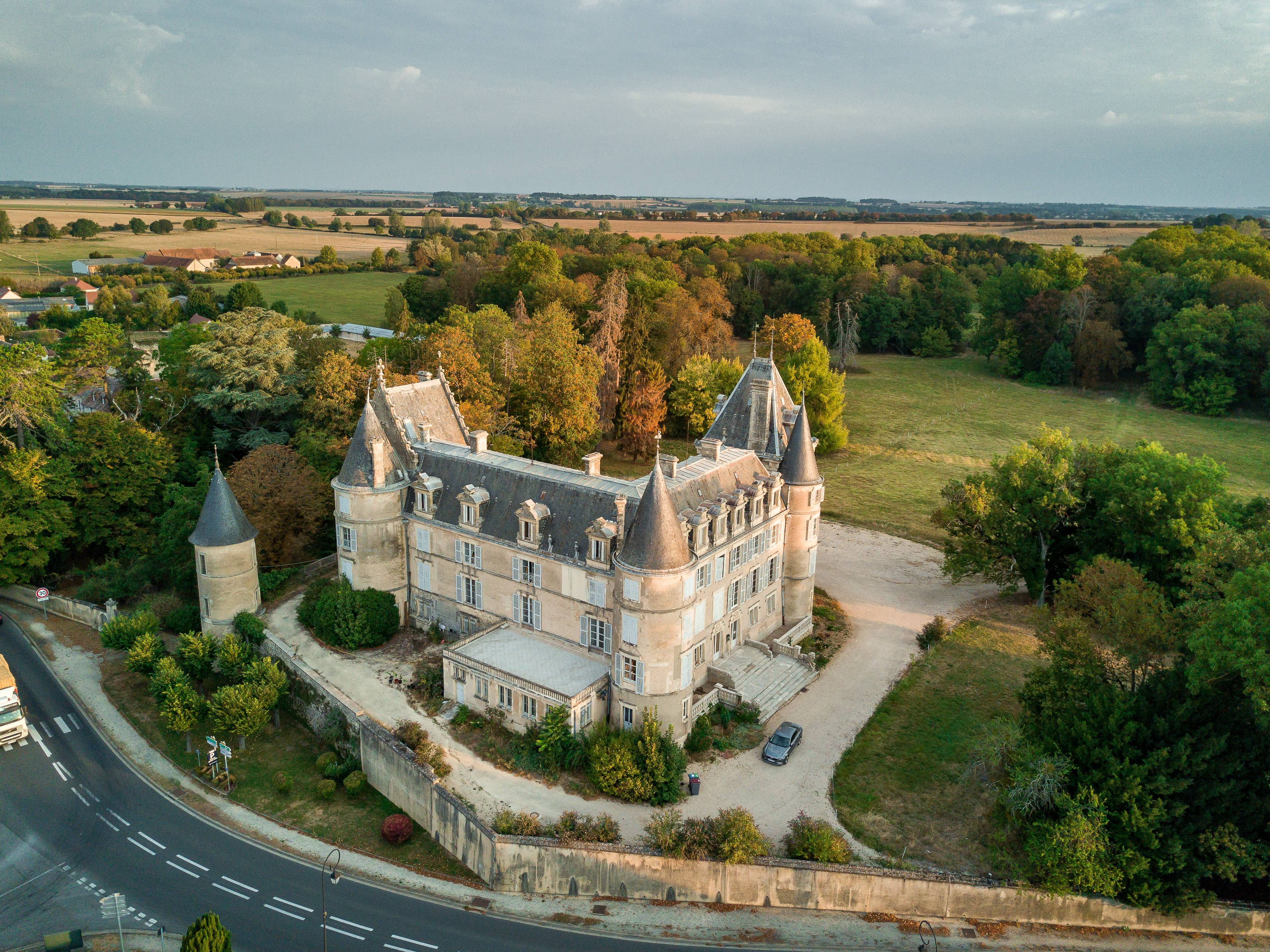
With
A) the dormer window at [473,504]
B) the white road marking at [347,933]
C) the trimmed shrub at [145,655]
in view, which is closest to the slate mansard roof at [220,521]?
the trimmed shrub at [145,655]

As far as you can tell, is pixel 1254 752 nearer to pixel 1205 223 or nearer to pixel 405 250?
pixel 405 250

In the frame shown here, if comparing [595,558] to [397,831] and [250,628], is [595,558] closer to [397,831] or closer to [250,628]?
[397,831]

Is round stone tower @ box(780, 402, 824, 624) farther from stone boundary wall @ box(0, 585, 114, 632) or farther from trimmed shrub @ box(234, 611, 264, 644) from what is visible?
stone boundary wall @ box(0, 585, 114, 632)

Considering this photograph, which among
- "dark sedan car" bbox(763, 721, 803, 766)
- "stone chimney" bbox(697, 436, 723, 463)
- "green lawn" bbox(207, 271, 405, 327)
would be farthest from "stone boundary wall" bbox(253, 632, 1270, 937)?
"green lawn" bbox(207, 271, 405, 327)

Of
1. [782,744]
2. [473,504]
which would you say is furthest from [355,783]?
[782,744]

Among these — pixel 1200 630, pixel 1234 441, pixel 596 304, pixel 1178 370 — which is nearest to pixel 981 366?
pixel 1178 370

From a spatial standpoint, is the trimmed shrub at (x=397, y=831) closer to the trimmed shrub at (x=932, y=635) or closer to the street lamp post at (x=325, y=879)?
the street lamp post at (x=325, y=879)
